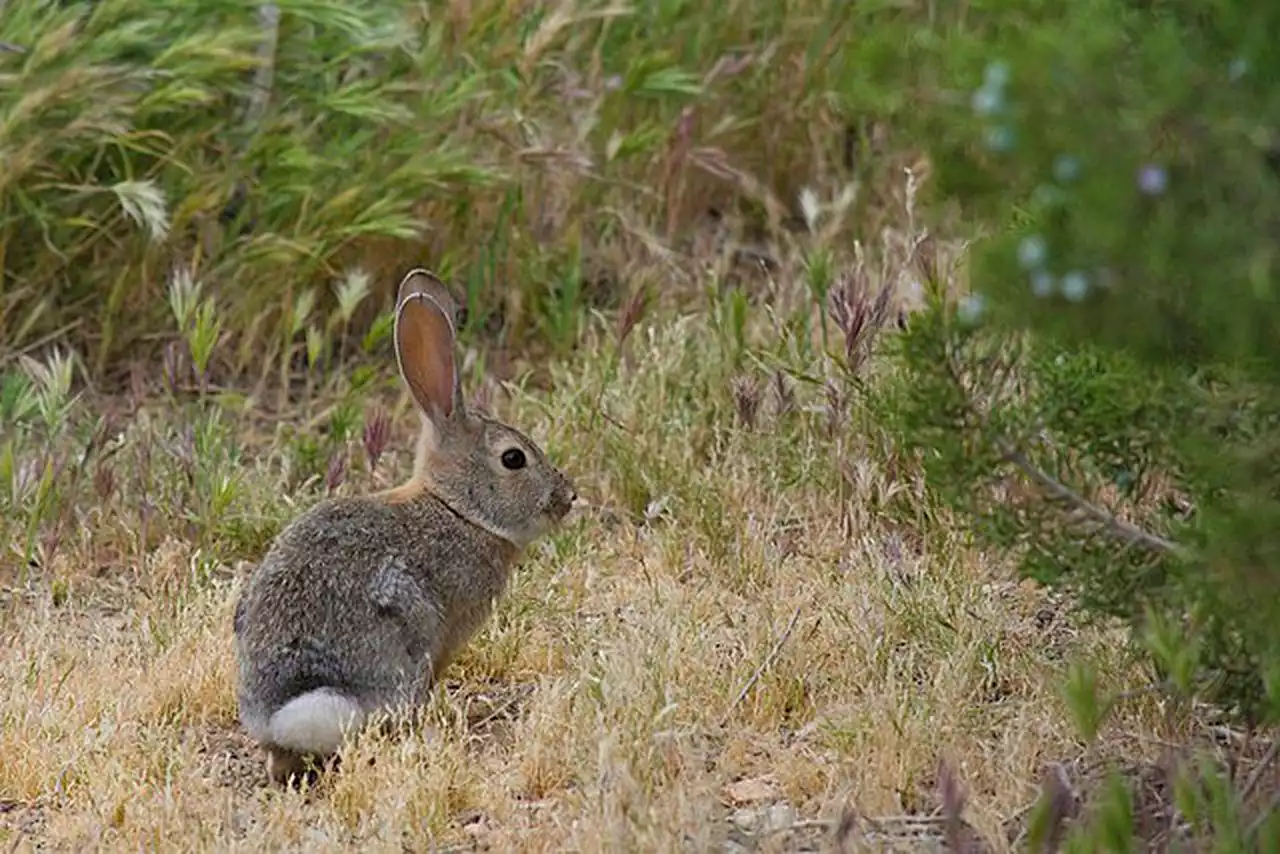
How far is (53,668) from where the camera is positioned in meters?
5.46

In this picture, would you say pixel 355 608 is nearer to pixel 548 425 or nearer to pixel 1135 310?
pixel 548 425

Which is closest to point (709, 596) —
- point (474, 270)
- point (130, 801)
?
point (130, 801)

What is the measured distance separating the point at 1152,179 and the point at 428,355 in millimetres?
2964

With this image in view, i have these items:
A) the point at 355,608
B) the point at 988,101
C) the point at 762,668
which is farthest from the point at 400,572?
the point at 988,101

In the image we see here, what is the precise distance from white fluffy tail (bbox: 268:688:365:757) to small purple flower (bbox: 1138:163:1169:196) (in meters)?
2.49

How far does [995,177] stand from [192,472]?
11.8 feet

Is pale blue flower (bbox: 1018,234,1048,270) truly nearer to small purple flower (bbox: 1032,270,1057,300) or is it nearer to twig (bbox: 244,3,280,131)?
small purple flower (bbox: 1032,270,1057,300)

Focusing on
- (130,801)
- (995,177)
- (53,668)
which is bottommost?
(53,668)

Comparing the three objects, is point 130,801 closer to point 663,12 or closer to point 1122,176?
point 1122,176

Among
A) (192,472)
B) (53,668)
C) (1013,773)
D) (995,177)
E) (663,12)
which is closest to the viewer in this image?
(995,177)

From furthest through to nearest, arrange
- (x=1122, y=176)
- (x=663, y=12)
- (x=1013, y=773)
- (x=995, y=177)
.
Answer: (x=663, y=12) → (x=1013, y=773) → (x=995, y=177) → (x=1122, y=176)

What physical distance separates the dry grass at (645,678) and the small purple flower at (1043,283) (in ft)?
4.64

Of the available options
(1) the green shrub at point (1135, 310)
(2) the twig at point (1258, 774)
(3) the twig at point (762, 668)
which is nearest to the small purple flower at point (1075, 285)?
(1) the green shrub at point (1135, 310)

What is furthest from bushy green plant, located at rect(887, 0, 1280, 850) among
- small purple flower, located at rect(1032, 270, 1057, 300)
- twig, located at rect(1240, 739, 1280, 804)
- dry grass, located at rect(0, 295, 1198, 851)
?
dry grass, located at rect(0, 295, 1198, 851)
